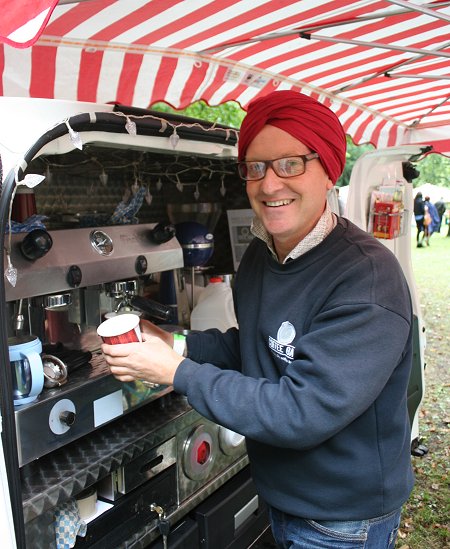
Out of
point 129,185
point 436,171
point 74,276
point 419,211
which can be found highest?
point 436,171

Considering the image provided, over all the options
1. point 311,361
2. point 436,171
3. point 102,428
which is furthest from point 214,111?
point 436,171

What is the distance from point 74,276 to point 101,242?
0.24m

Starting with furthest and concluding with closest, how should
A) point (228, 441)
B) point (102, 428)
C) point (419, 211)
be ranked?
point (419, 211), point (228, 441), point (102, 428)

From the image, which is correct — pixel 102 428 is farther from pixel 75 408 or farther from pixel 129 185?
pixel 129 185

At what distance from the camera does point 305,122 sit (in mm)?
1260

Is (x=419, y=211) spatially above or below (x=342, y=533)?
above

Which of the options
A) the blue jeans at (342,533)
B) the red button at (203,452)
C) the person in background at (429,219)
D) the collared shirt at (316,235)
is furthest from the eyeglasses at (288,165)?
the person in background at (429,219)

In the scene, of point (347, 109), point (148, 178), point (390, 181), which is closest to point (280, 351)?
point (148, 178)

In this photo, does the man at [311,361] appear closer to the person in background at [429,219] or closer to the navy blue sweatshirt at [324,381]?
the navy blue sweatshirt at [324,381]

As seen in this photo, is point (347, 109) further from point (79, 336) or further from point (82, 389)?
point (82, 389)

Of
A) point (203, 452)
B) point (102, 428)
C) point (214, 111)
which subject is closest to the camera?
point (102, 428)

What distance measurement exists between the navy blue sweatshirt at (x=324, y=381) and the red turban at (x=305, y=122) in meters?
0.21

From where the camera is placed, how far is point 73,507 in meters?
1.49

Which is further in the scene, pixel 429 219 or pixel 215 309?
pixel 429 219
